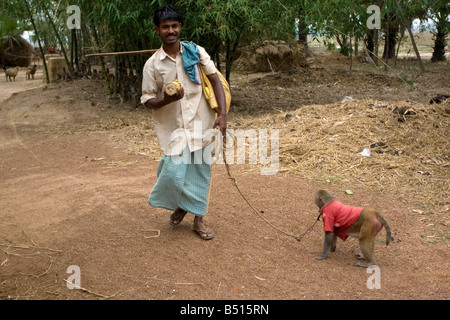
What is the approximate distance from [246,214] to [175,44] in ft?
5.24

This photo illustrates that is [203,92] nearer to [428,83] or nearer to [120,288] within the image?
[120,288]

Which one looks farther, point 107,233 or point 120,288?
point 107,233

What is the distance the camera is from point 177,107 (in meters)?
3.37

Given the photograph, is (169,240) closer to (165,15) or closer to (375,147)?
(165,15)

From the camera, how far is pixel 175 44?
332 centimetres

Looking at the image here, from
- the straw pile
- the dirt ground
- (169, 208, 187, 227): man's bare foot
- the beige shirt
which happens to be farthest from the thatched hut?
the beige shirt

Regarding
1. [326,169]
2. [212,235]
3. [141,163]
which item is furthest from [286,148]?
[212,235]

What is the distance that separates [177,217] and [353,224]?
1.37 meters

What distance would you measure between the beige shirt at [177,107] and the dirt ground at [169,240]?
76cm

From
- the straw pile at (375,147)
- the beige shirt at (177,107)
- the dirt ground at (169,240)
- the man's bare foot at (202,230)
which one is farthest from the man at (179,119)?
the straw pile at (375,147)

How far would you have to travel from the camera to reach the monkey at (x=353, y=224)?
10.1ft

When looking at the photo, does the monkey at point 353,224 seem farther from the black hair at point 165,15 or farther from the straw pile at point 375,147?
the black hair at point 165,15

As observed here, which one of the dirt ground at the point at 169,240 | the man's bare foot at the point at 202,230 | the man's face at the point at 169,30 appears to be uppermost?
the man's face at the point at 169,30

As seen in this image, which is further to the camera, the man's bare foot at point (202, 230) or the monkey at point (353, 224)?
the man's bare foot at point (202, 230)
